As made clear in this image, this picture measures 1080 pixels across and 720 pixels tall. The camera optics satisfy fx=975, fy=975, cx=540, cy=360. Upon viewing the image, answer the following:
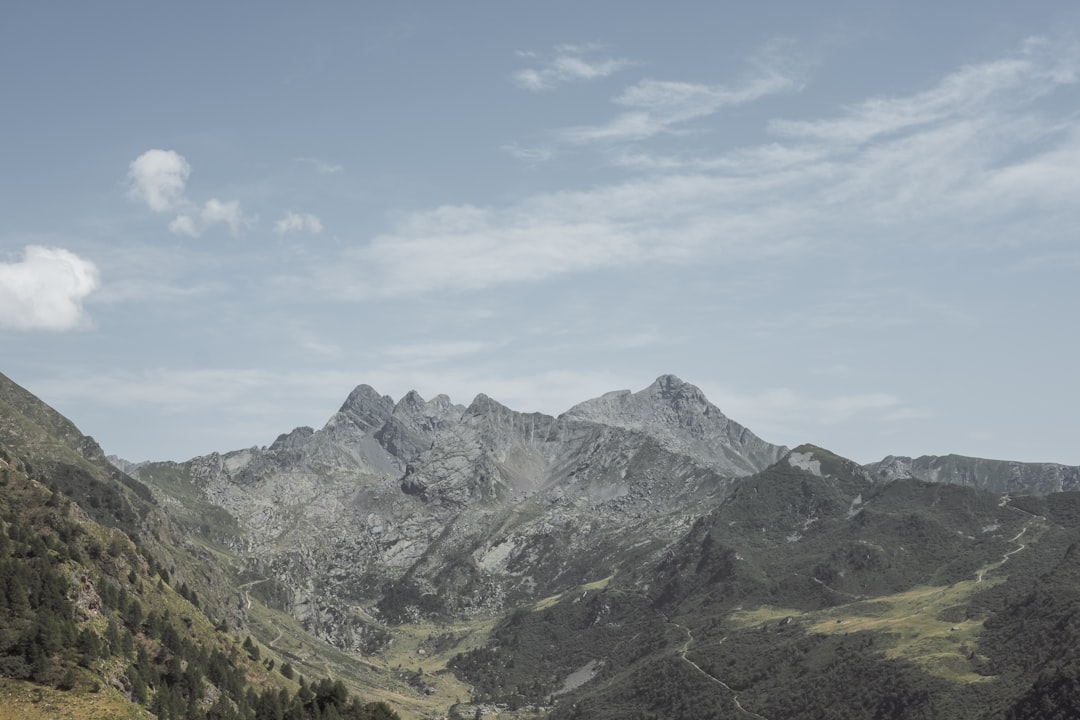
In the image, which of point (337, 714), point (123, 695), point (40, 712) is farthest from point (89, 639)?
point (337, 714)

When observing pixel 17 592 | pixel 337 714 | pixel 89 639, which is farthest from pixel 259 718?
pixel 17 592

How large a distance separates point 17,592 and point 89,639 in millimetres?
16005

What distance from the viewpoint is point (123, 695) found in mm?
180125

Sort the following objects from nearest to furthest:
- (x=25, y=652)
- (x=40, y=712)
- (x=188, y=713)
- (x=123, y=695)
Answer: (x=40, y=712) < (x=25, y=652) < (x=123, y=695) < (x=188, y=713)

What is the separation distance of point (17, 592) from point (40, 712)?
35173mm


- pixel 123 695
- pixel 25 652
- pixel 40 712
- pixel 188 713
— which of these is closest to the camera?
pixel 40 712

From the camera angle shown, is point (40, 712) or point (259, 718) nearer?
point (40, 712)

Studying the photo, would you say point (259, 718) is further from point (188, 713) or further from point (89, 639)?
point (89, 639)

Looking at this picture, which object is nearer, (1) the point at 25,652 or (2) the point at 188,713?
(1) the point at 25,652

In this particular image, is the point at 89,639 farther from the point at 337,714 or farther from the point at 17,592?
the point at 337,714

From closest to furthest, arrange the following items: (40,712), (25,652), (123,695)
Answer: (40,712)
(25,652)
(123,695)

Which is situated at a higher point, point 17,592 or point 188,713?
point 17,592

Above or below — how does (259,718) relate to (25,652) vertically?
below

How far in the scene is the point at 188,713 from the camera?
193 metres
